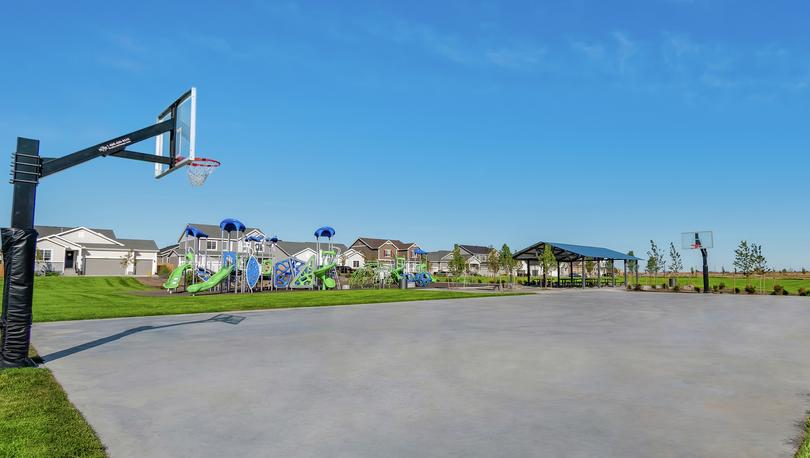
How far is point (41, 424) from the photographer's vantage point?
17.4 ft

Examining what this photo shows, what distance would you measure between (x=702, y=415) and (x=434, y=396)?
3.32 meters

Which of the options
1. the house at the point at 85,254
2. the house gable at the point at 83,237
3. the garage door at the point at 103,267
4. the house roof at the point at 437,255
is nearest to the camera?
the house at the point at 85,254

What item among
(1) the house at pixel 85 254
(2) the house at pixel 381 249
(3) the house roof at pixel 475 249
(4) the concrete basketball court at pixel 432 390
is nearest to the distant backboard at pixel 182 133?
(4) the concrete basketball court at pixel 432 390

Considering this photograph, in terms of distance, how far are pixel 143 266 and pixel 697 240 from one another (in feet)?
220

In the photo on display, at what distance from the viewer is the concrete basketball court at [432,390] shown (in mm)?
5008

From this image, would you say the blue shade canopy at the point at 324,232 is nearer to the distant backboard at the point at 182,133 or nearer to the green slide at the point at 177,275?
the green slide at the point at 177,275

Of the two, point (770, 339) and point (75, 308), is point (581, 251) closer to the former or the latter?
point (770, 339)

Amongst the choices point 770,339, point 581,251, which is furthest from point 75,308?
point 581,251

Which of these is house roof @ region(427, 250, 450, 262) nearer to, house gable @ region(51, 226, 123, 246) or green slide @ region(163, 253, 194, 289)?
house gable @ region(51, 226, 123, 246)

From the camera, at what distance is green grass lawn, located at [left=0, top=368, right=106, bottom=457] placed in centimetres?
461

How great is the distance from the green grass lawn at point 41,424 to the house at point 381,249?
84.9 metres

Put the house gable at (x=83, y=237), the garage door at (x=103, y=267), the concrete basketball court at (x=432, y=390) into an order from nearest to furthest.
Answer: the concrete basketball court at (x=432, y=390), the garage door at (x=103, y=267), the house gable at (x=83, y=237)

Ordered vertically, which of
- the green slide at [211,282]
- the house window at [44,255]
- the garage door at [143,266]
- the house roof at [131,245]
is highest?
the house roof at [131,245]

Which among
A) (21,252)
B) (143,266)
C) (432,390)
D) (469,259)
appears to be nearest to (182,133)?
(21,252)
